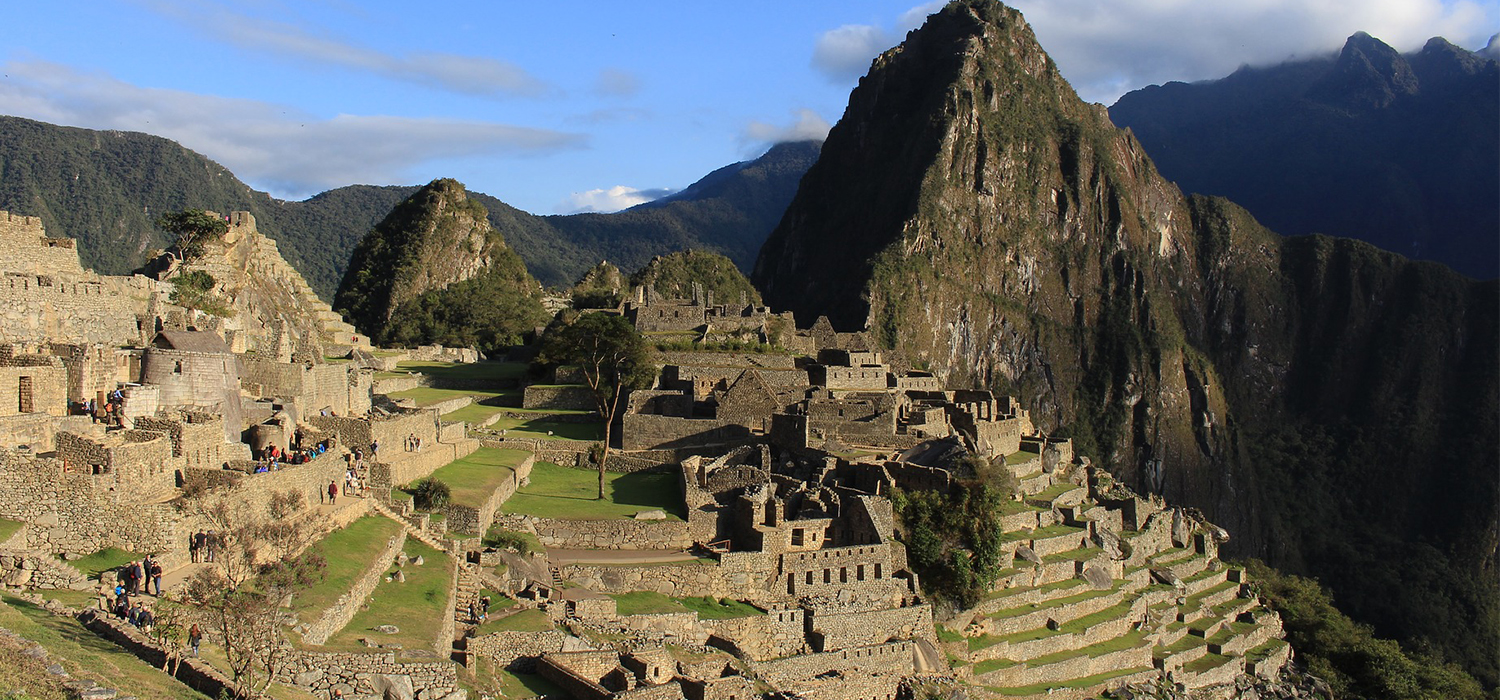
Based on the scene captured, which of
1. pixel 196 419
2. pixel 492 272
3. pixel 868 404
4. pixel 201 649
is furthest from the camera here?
pixel 492 272

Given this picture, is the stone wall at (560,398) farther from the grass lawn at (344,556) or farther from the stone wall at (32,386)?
the stone wall at (32,386)

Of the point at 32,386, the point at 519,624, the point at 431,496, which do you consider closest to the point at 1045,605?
the point at 431,496

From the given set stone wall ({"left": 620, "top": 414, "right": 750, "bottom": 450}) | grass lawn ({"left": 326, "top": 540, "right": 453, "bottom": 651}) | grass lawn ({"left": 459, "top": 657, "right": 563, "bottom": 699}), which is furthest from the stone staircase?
grass lawn ({"left": 326, "top": 540, "right": 453, "bottom": 651})

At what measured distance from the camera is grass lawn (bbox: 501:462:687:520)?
86.9 feet

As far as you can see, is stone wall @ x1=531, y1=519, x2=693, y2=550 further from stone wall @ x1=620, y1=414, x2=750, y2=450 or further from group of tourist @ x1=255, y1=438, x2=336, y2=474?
stone wall @ x1=620, y1=414, x2=750, y2=450

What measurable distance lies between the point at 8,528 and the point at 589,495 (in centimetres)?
1536

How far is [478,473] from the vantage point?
92.1 feet

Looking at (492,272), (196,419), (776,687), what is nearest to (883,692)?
(776,687)

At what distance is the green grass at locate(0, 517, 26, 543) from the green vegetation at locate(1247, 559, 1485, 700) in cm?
4658

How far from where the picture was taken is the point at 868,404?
37.3 metres

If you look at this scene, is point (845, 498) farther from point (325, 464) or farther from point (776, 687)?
point (325, 464)

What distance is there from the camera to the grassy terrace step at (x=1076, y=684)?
98.6ft

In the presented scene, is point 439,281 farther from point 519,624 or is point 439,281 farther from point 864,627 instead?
point 519,624

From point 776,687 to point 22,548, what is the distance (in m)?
13.3
